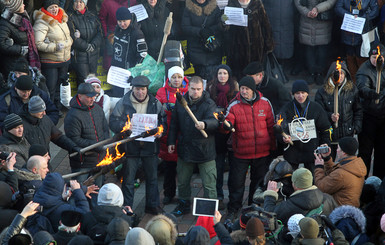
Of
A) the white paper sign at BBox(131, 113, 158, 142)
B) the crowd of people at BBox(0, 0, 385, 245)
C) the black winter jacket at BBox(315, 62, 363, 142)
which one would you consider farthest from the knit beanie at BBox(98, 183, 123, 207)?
the black winter jacket at BBox(315, 62, 363, 142)

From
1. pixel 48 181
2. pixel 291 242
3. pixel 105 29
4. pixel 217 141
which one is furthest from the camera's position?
pixel 105 29

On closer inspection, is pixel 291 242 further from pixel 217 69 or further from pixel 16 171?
pixel 217 69

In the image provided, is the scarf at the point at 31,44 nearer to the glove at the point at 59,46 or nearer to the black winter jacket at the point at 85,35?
the glove at the point at 59,46

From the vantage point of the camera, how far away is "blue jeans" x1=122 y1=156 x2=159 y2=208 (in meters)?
10.3

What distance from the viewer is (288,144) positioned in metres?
A: 10.1

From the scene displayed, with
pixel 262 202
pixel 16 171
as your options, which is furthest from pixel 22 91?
pixel 262 202

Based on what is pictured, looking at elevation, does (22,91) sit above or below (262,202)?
above

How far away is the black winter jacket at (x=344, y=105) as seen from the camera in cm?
1046

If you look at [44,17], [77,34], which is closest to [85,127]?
[44,17]

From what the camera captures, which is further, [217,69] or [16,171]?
[217,69]

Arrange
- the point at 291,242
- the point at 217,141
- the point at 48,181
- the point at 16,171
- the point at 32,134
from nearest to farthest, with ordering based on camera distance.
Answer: the point at 291,242
the point at 48,181
the point at 16,171
the point at 32,134
the point at 217,141

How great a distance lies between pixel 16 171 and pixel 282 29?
7306mm

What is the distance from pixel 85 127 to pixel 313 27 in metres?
5.88

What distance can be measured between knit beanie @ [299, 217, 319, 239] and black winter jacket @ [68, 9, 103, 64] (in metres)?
7.21
